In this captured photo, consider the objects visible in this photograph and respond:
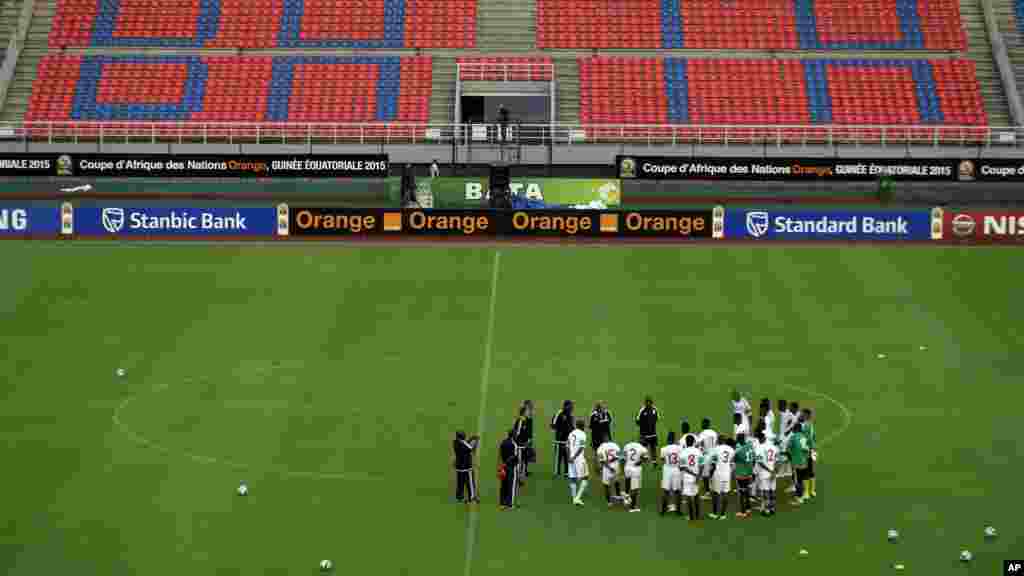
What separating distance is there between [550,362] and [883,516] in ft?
40.0

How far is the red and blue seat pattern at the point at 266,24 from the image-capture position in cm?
7000

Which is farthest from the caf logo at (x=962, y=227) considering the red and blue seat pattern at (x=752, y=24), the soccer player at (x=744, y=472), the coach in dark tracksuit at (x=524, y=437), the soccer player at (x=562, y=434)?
the coach in dark tracksuit at (x=524, y=437)

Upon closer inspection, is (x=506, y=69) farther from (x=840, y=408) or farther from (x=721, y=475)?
(x=721, y=475)

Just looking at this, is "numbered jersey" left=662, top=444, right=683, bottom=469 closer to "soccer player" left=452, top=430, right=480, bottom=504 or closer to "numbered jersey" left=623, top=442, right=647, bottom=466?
"numbered jersey" left=623, top=442, right=647, bottom=466

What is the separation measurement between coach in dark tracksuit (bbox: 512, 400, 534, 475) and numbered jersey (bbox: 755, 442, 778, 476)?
4534 millimetres

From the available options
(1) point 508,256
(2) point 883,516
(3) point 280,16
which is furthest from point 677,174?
(2) point 883,516

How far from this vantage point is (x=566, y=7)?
234ft

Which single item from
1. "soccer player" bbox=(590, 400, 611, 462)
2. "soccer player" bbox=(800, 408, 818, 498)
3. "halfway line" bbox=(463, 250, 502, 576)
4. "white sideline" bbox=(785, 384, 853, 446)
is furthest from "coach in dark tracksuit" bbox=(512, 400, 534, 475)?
"white sideline" bbox=(785, 384, 853, 446)

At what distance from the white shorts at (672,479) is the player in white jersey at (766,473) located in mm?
1496

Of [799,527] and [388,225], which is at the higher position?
[388,225]

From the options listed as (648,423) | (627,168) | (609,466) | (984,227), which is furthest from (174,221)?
(609,466)

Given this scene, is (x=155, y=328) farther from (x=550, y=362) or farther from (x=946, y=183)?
(x=946, y=183)

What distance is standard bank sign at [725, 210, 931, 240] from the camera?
53.2 meters

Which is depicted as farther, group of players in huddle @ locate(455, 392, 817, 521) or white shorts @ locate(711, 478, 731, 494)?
group of players in huddle @ locate(455, 392, 817, 521)
